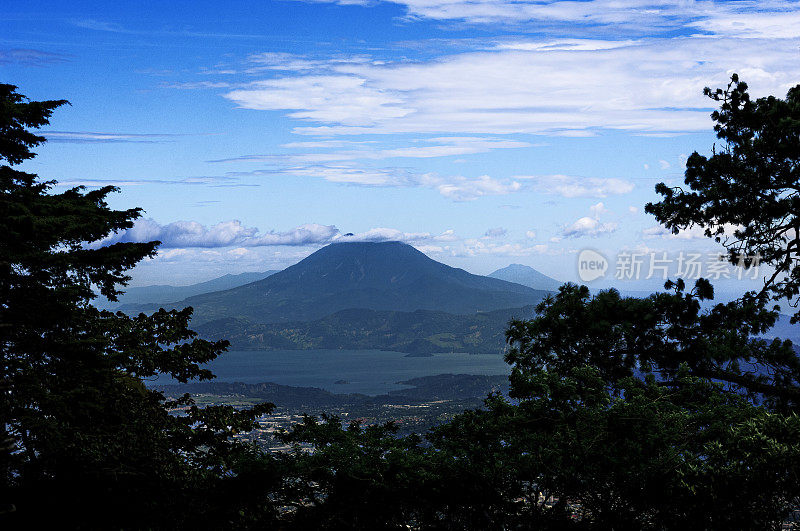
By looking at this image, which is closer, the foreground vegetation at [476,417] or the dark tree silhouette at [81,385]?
the foreground vegetation at [476,417]

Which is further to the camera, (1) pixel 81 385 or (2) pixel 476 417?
(1) pixel 81 385

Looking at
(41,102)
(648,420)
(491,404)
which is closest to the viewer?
(648,420)

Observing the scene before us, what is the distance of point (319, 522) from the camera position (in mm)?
10141

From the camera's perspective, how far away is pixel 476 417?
482 inches

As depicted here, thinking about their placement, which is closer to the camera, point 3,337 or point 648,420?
point 648,420

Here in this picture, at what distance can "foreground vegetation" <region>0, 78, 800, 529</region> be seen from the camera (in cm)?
902

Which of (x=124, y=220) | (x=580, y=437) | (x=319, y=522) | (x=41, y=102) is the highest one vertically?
(x=41, y=102)

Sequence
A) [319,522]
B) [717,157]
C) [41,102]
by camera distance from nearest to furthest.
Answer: [319,522]
[717,157]
[41,102]

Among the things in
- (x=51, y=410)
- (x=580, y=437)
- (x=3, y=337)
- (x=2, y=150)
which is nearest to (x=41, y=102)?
(x=2, y=150)

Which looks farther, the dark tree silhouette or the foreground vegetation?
the dark tree silhouette

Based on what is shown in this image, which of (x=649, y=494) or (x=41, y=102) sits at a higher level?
(x=41, y=102)

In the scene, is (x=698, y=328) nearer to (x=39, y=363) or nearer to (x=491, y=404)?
(x=491, y=404)

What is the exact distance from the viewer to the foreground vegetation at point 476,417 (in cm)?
902

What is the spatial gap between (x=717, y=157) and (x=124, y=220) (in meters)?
16.9
